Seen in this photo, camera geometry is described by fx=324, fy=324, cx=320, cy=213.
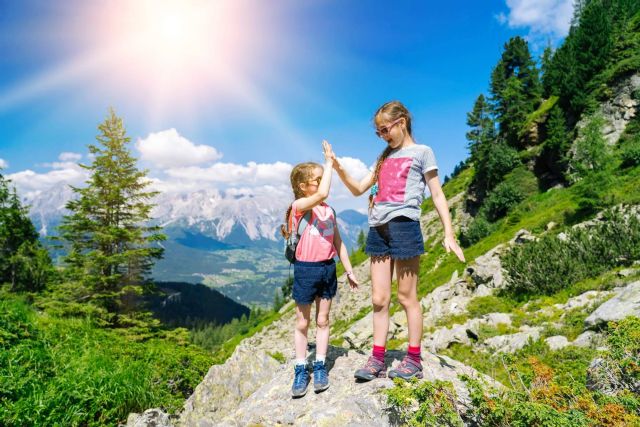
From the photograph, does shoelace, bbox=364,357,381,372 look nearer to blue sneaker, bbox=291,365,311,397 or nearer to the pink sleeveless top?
blue sneaker, bbox=291,365,311,397

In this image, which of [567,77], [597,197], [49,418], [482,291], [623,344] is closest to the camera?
[623,344]

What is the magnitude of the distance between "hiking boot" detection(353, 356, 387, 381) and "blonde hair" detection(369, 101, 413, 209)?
191cm

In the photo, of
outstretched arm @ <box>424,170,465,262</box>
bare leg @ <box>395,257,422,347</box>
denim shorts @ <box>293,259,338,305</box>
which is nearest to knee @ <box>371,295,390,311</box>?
bare leg @ <box>395,257,422,347</box>

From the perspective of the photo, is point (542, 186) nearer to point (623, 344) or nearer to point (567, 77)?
point (567, 77)

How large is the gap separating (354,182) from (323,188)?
1.77 feet

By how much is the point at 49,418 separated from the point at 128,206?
54.7 feet

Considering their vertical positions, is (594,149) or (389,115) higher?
(594,149)

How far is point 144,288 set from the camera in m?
18.5

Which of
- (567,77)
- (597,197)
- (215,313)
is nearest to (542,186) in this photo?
(567,77)

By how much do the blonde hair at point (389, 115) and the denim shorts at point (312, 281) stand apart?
40.3 inches

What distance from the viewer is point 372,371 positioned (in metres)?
3.84

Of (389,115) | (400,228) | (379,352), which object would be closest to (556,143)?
(389,115)

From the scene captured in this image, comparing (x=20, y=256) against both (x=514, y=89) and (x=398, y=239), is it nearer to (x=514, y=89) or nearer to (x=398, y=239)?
(x=398, y=239)

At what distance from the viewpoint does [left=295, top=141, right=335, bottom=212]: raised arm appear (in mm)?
3986
